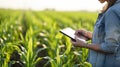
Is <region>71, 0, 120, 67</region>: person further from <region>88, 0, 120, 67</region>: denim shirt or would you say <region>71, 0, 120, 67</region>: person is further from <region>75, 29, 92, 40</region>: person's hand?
<region>75, 29, 92, 40</region>: person's hand

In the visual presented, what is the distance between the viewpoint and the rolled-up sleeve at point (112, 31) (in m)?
2.89

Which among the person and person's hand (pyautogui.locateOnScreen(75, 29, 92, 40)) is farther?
person's hand (pyautogui.locateOnScreen(75, 29, 92, 40))

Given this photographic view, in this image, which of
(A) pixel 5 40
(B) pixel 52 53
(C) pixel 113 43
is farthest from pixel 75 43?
(A) pixel 5 40

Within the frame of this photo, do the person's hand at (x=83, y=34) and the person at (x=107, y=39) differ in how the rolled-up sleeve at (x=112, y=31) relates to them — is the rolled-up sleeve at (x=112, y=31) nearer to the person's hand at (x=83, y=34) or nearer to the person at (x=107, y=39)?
the person at (x=107, y=39)

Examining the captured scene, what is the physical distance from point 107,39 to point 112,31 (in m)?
0.08

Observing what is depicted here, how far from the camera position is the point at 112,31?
113 inches

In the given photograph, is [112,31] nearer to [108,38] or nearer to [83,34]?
[108,38]

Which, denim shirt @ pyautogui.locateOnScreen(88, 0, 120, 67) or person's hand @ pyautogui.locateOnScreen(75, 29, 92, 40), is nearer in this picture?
denim shirt @ pyautogui.locateOnScreen(88, 0, 120, 67)

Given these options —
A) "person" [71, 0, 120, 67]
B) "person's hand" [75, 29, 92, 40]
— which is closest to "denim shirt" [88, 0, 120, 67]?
"person" [71, 0, 120, 67]

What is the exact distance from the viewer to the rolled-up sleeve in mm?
2887

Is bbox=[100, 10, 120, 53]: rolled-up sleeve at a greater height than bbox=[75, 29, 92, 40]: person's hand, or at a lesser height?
greater

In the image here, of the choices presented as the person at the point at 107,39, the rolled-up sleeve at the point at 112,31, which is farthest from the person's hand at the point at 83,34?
the rolled-up sleeve at the point at 112,31

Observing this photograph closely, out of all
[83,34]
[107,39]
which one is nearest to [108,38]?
[107,39]

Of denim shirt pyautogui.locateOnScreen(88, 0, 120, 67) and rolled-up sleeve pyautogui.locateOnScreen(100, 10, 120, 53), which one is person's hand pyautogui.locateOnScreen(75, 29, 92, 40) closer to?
denim shirt pyautogui.locateOnScreen(88, 0, 120, 67)
